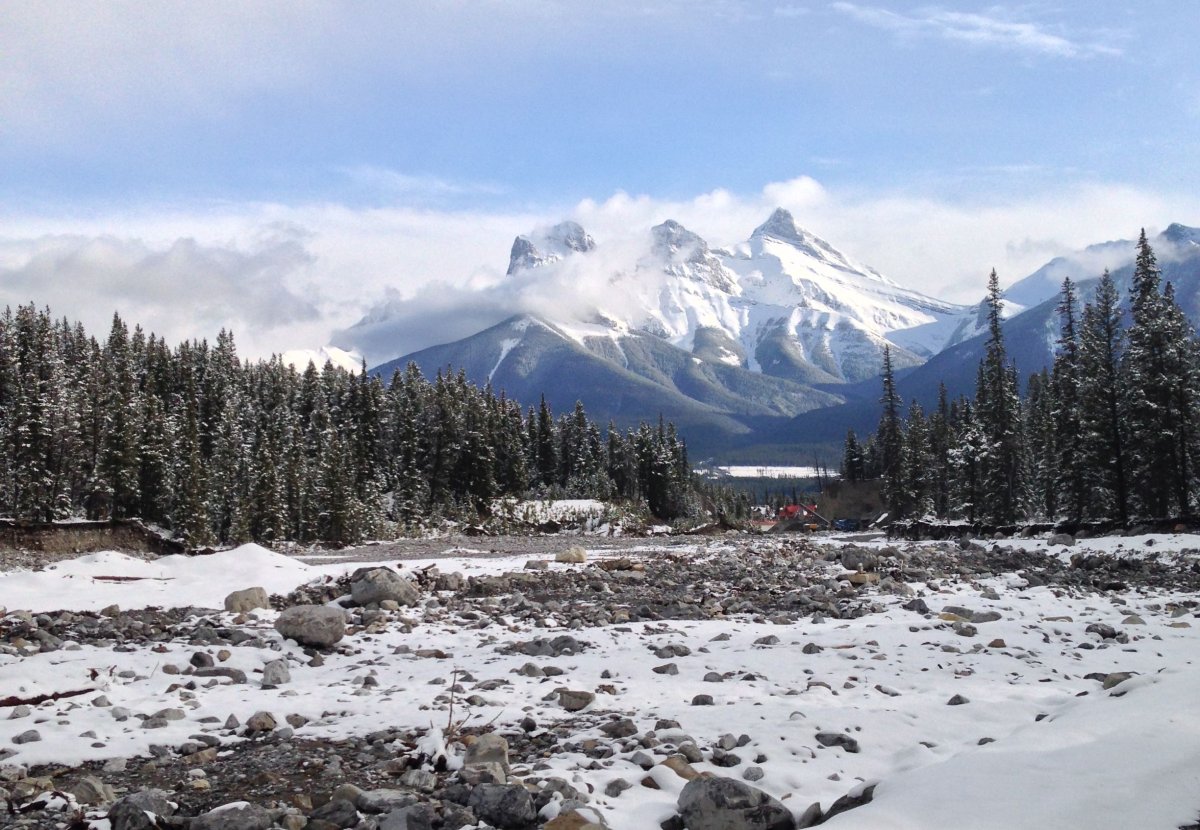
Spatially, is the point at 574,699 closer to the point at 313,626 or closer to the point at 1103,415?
the point at 313,626

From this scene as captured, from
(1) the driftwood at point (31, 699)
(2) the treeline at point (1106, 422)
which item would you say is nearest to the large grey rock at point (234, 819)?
(1) the driftwood at point (31, 699)

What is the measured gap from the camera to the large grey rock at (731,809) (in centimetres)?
510

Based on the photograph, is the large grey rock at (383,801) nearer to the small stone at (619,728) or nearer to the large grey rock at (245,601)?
the small stone at (619,728)

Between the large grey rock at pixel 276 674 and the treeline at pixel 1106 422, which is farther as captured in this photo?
the treeline at pixel 1106 422

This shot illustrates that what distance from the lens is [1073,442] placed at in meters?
45.8

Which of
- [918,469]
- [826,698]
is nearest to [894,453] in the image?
[918,469]

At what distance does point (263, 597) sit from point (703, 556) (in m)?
18.1

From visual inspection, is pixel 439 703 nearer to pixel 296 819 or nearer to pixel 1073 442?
pixel 296 819

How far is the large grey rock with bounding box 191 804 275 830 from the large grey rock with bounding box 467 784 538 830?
55.3 inches

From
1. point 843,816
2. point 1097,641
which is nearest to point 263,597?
point 843,816

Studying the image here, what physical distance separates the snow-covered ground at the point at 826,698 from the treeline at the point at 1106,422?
74.8ft

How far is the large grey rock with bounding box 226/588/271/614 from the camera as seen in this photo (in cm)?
1426

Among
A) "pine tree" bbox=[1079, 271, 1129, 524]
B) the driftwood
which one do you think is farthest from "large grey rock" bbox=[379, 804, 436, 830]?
"pine tree" bbox=[1079, 271, 1129, 524]

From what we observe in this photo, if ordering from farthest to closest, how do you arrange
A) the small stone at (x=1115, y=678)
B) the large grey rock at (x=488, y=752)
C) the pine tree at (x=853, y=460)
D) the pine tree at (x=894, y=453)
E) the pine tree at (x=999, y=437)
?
1. the pine tree at (x=853, y=460)
2. the pine tree at (x=894, y=453)
3. the pine tree at (x=999, y=437)
4. the small stone at (x=1115, y=678)
5. the large grey rock at (x=488, y=752)
